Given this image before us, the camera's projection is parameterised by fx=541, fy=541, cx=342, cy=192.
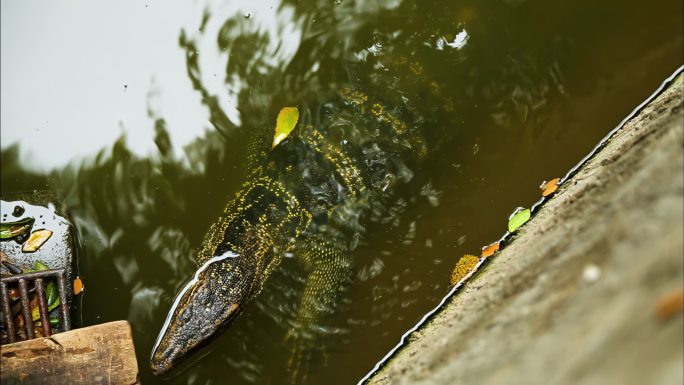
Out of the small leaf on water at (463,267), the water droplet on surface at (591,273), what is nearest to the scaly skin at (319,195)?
the small leaf on water at (463,267)

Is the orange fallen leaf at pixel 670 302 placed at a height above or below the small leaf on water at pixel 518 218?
below

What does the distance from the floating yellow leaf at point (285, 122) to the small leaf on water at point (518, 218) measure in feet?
4.38

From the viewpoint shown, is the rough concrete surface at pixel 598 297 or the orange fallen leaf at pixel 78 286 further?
the orange fallen leaf at pixel 78 286

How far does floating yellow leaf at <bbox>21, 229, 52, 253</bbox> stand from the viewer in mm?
2766

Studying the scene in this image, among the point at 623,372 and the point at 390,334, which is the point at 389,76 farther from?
the point at 623,372

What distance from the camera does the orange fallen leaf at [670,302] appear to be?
88.2 inches

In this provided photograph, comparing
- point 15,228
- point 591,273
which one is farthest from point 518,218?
point 15,228

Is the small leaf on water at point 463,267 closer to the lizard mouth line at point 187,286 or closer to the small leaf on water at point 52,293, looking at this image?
the lizard mouth line at point 187,286

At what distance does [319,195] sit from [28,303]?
5.01 feet

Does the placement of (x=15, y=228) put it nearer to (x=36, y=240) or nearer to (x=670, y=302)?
(x=36, y=240)

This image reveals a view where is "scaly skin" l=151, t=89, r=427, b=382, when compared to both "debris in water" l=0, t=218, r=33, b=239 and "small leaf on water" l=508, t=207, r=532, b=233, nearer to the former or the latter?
"small leaf on water" l=508, t=207, r=532, b=233

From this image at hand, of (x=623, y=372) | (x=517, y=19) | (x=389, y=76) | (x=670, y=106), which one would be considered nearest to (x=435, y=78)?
(x=389, y=76)

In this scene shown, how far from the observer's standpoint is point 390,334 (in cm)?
299

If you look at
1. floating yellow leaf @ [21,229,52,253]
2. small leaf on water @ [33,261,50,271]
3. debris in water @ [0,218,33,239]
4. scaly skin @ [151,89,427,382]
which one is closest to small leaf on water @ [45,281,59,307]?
small leaf on water @ [33,261,50,271]
